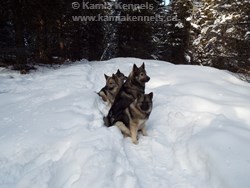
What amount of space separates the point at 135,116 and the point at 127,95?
1205 mm

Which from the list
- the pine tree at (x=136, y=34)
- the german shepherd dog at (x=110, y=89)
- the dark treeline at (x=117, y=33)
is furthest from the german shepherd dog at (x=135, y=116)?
the pine tree at (x=136, y=34)

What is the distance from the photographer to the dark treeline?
15.1 m

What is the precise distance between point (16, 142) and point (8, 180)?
1255mm

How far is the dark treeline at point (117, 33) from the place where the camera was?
15.1 meters

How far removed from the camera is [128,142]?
650cm

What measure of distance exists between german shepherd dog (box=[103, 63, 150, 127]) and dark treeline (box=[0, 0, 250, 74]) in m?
5.34

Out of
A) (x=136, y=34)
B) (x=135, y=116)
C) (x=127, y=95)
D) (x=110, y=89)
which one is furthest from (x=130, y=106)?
(x=136, y=34)

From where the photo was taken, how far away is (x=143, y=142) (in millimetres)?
6590

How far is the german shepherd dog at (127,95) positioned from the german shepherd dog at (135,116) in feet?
0.80

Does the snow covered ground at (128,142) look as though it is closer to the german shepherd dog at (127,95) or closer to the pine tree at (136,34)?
the german shepherd dog at (127,95)
